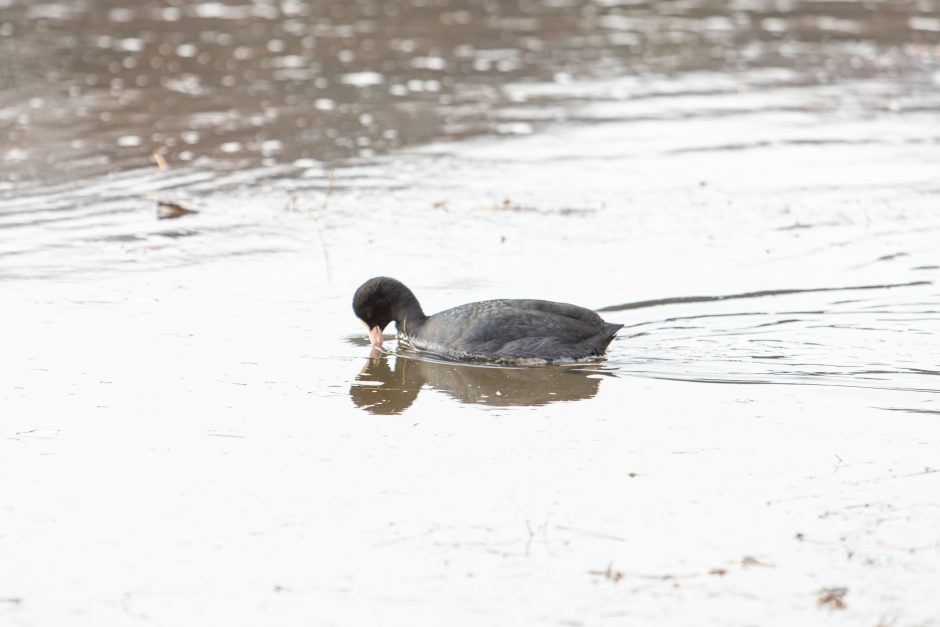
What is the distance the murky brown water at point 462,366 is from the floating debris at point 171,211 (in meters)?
0.10

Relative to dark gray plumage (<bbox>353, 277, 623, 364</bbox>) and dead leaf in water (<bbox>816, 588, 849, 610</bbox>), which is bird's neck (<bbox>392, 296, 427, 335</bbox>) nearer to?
dark gray plumage (<bbox>353, 277, 623, 364</bbox>)

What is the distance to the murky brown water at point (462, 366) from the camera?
6219mm

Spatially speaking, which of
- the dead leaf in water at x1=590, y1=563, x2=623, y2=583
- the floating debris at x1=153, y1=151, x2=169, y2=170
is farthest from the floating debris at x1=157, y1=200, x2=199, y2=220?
the dead leaf in water at x1=590, y1=563, x2=623, y2=583

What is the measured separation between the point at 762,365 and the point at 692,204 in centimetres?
469

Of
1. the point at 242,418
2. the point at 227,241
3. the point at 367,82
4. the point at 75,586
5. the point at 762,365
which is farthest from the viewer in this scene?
the point at 367,82

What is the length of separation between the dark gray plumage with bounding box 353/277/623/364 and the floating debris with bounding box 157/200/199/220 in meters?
4.08

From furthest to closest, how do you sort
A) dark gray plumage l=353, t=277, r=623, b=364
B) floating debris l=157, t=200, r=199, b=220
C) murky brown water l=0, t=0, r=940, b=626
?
floating debris l=157, t=200, r=199, b=220 → dark gray plumage l=353, t=277, r=623, b=364 → murky brown water l=0, t=0, r=940, b=626

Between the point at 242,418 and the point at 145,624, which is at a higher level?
the point at 242,418

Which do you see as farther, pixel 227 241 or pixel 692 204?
pixel 692 204

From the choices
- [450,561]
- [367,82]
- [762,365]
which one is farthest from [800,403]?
[367,82]

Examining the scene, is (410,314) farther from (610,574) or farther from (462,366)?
(610,574)

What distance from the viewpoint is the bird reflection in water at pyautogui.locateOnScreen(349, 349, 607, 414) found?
28.8ft

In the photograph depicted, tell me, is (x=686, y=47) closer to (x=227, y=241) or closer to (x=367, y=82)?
(x=367, y=82)

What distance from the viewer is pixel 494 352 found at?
9516mm
